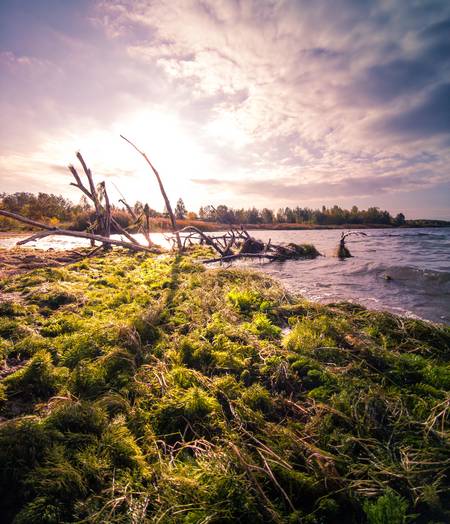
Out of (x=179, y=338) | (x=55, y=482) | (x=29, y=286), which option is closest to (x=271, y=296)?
(x=179, y=338)

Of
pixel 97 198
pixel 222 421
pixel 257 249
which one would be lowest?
pixel 222 421

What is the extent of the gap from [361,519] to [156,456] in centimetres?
193

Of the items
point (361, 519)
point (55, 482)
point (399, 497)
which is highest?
point (55, 482)

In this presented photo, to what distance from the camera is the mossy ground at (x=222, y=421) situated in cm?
216

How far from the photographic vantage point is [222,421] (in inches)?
120

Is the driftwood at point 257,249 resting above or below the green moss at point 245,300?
above

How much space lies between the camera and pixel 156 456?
8.70 ft

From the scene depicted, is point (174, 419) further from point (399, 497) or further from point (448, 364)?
point (448, 364)

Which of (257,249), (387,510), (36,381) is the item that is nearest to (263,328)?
(387,510)

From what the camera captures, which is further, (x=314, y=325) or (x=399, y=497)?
(x=314, y=325)

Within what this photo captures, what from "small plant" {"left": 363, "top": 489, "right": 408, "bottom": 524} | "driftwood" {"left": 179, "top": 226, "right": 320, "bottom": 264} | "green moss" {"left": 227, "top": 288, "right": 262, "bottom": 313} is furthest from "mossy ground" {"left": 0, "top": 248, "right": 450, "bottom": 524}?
"driftwood" {"left": 179, "top": 226, "right": 320, "bottom": 264}

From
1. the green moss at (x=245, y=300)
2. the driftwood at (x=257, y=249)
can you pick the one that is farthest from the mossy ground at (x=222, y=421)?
the driftwood at (x=257, y=249)

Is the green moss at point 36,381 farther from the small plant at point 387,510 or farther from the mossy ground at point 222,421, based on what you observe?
the small plant at point 387,510

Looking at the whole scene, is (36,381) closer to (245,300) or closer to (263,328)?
(263,328)
